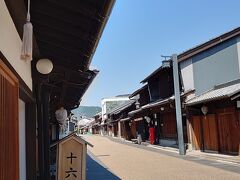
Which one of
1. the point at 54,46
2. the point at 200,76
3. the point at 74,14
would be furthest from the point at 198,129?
the point at 74,14

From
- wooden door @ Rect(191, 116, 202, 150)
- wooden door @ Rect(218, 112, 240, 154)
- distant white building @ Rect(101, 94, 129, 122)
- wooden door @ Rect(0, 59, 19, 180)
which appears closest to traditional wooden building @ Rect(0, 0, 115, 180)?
wooden door @ Rect(0, 59, 19, 180)

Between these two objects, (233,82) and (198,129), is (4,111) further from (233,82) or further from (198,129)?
(198,129)

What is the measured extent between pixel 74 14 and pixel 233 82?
17.1m

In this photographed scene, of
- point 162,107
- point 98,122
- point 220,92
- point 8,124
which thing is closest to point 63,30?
point 8,124

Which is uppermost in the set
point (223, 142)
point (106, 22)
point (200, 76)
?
point (200, 76)

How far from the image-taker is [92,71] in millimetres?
8727

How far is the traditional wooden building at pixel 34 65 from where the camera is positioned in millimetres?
3925

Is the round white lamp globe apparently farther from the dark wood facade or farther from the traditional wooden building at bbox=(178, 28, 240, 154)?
the dark wood facade

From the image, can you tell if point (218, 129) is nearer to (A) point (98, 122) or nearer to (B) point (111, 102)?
(B) point (111, 102)

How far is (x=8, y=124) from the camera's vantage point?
3938mm

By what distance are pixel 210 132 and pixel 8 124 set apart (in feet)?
62.1

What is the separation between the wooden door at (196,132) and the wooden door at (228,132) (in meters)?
2.90

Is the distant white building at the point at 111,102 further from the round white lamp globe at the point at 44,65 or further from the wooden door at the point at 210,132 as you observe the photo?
the round white lamp globe at the point at 44,65

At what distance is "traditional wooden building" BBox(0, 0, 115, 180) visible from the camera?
3.93 meters
